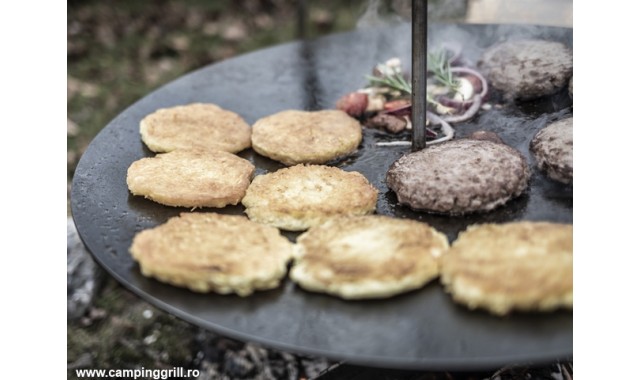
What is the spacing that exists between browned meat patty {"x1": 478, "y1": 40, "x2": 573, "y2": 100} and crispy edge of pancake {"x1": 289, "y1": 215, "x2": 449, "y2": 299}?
1.33 meters

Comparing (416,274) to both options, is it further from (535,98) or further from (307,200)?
(535,98)

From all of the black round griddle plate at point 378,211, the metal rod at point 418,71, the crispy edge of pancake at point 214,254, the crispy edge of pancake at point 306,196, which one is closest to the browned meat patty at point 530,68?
the black round griddle plate at point 378,211

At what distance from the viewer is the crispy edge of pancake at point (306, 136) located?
3.13m

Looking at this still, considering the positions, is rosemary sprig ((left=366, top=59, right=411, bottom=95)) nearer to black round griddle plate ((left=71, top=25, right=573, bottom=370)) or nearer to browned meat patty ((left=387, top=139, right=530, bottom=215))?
black round griddle plate ((left=71, top=25, right=573, bottom=370))

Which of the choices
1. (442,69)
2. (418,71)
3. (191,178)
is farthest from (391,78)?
(191,178)

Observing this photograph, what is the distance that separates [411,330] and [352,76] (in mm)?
2412

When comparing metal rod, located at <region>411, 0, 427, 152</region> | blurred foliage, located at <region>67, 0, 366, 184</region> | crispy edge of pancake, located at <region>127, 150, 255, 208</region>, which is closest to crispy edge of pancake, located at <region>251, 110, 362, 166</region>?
crispy edge of pancake, located at <region>127, 150, 255, 208</region>

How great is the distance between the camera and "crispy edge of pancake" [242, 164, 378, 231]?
260 centimetres

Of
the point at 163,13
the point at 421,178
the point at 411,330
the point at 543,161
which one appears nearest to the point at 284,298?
the point at 411,330

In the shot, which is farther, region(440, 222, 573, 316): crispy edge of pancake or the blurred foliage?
the blurred foliage

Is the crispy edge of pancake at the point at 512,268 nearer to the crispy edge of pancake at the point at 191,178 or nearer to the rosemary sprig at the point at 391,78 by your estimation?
the crispy edge of pancake at the point at 191,178

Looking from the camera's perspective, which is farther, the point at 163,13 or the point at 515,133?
the point at 163,13

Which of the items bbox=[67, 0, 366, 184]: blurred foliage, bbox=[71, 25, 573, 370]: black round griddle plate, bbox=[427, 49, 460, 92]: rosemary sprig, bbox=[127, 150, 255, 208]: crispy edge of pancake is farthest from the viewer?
bbox=[67, 0, 366, 184]: blurred foliage

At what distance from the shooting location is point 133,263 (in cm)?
240
